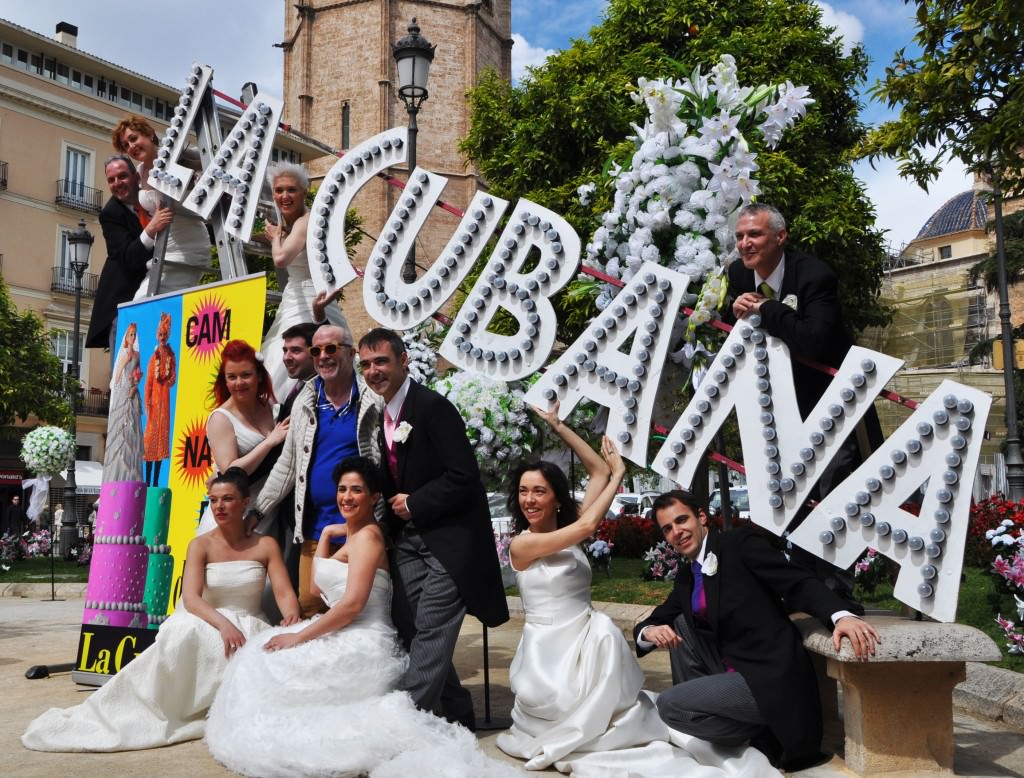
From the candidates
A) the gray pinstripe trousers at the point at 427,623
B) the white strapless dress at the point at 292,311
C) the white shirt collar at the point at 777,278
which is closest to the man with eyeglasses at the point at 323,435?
the gray pinstripe trousers at the point at 427,623

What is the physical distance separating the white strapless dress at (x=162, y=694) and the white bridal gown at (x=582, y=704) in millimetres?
1674

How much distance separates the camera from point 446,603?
16.9ft

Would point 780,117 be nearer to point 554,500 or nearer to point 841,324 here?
point 841,324

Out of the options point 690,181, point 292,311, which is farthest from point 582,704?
point 292,311

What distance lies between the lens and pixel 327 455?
562 cm

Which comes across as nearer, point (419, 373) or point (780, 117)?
point (780, 117)

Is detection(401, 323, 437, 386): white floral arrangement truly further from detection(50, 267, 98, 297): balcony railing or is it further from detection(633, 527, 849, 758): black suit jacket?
detection(50, 267, 98, 297): balcony railing

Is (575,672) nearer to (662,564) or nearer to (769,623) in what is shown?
(769,623)

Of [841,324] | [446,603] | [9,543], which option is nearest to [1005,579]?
[841,324]

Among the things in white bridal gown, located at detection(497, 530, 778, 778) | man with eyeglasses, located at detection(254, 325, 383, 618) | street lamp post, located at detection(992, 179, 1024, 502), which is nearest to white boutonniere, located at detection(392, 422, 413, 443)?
man with eyeglasses, located at detection(254, 325, 383, 618)

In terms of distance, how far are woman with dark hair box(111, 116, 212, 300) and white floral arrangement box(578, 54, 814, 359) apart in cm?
359

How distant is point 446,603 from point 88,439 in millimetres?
39022

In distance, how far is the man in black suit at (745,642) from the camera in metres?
4.66

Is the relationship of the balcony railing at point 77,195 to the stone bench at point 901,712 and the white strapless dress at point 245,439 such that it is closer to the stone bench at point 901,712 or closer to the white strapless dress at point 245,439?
the white strapless dress at point 245,439
